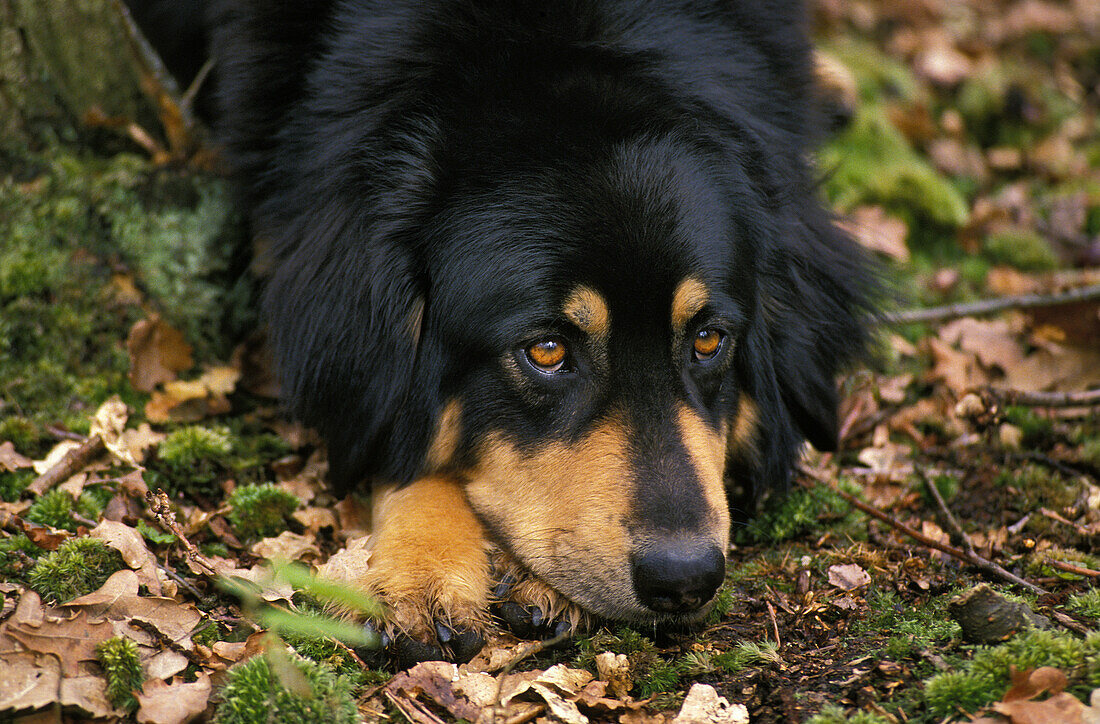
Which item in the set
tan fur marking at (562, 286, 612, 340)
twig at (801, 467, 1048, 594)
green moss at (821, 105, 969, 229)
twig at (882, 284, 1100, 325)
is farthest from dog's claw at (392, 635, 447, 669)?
green moss at (821, 105, 969, 229)

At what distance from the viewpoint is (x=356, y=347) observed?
304 centimetres

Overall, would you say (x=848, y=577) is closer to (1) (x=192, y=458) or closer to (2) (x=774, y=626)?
(2) (x=774, y=626)

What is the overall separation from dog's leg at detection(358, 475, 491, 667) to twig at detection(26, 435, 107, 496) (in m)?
0.97

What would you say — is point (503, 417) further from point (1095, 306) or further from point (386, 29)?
point (1095, 306)

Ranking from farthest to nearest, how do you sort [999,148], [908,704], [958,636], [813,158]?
[999,148], [813,158], [958,636], [908,704]

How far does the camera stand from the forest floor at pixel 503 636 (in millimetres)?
A: 2320

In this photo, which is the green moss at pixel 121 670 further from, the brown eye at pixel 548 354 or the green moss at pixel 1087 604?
the green moss at pixel 1087 604

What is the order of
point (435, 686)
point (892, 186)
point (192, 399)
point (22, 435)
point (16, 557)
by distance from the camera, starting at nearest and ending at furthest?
point (435, 686)
point (16, 557)
point (22, 435)
point (192, 399)
point (892, 186)

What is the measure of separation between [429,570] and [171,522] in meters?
0.75

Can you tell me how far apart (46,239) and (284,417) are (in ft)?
3.93

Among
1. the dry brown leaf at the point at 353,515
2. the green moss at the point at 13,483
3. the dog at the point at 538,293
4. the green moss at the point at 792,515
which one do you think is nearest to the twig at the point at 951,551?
the green moss at the point at 792,515

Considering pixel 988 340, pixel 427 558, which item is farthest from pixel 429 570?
pixel 988 340

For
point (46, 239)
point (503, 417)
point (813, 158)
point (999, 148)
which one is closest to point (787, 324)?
point (813, 158)

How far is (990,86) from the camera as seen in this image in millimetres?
6402
